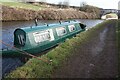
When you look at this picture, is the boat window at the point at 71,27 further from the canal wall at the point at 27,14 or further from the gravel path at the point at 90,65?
the canal wall at the point at 27,14

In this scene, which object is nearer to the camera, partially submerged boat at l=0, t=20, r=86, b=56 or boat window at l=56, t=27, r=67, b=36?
partially submerged boat at l=0, t=20, r=86, b=56

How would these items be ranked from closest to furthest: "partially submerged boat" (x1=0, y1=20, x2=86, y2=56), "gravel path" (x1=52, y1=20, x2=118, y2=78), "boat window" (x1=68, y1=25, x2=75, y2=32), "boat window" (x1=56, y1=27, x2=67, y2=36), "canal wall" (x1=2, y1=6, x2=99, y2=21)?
1. "gravel path" (x1=52, y1=20, x2=118, y2=78)
2. "partially submerged boat" (x1=0, y1=20, x2=86, y2=56)
3. "boat window" (x1=56, y1=27, x2=67, y2=36)
4. "boat window" (x1=68, y1=25, x2=75, y2=32)
5. "canal wall" (x1=2, y1=6, x2=99, y2=21)

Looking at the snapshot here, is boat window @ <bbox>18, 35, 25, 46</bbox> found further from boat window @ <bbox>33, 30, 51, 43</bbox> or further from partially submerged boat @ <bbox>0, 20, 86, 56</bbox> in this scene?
boat window @ <bbox>33, 30, 51, 43</bbox>

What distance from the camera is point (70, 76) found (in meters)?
12.1

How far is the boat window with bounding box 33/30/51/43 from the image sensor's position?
19.4 meters

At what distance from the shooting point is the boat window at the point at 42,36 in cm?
1941

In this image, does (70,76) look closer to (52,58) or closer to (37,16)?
(52,58)

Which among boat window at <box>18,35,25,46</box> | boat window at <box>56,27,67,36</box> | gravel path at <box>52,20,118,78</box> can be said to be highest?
boat window at <box>56,27,67,36</box>

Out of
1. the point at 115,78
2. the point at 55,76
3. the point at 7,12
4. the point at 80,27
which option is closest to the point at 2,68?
the point at 55,76

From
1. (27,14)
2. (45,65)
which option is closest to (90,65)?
(45,65)

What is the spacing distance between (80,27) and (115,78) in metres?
19.6

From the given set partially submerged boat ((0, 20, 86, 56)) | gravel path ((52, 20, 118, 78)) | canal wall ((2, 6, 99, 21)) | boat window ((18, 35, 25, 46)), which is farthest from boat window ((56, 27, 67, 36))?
canal wall ((2, 6, 99, 21))

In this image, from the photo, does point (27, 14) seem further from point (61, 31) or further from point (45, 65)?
point (45, 65)

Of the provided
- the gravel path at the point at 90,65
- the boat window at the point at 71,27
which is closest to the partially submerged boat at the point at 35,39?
the boat window at the point at 71,27
